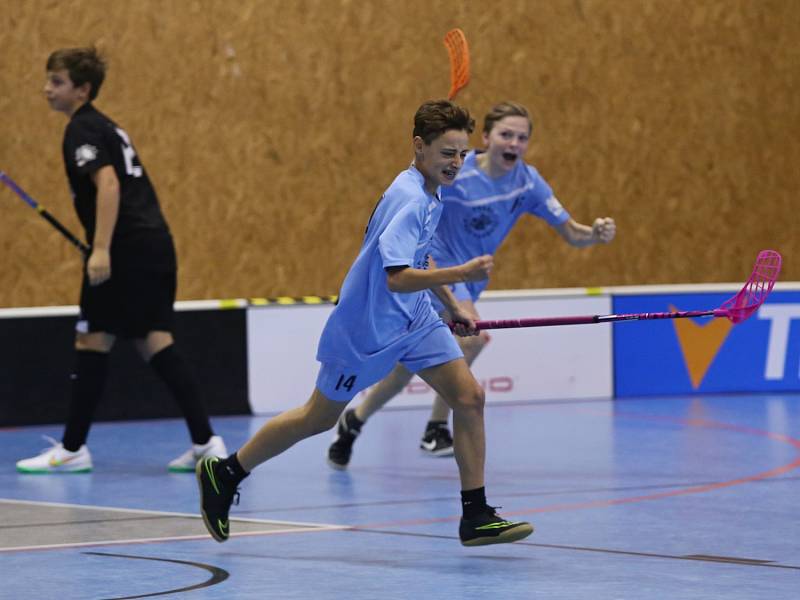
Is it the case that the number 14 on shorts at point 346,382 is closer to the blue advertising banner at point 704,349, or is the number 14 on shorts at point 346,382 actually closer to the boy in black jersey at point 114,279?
the boy in black jersey at point 114,279

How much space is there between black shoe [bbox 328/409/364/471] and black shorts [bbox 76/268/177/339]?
2.92 ft

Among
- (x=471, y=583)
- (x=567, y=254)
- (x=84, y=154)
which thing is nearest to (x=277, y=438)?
(x=471, y=583)

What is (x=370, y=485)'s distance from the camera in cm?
611

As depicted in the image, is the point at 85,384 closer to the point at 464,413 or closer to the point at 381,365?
the point at 381,365

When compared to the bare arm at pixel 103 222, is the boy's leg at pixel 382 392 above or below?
below

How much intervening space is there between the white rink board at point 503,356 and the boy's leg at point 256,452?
149 inches

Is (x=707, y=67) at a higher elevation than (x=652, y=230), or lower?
higher

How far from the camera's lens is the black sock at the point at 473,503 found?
458 cm

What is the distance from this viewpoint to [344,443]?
259 inches

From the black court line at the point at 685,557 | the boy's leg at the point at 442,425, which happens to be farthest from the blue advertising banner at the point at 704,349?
the black court line at the point at 685,557

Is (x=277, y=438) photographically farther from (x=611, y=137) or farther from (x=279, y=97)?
(x=611, y=137)

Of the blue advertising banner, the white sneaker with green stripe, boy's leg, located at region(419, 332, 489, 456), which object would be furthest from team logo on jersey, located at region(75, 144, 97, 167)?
the blue advertising banner

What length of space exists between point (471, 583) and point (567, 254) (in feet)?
20.1

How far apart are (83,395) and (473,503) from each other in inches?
97.7
